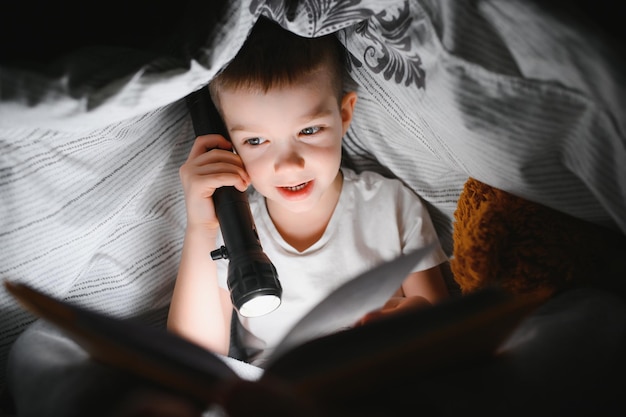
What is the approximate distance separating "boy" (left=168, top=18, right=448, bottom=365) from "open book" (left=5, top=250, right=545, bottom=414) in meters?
0.24

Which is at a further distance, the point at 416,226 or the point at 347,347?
the point at 416,226

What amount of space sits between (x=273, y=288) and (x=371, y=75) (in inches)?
15.5

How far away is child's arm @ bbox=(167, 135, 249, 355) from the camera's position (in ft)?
2.77

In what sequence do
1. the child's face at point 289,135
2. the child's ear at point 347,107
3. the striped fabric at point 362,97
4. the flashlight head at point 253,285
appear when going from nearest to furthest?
the striped fabric at point 362,97 < the flashlight head at point 253,285 < the child's face at point 289,135 < the child's ear at point 347,107

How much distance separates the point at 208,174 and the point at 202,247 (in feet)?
0.47

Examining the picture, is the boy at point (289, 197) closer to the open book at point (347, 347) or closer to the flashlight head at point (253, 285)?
the flashlight head at point (253, 285)

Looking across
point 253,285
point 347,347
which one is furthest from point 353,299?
point 253,285

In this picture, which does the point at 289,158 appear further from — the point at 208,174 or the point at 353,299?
the point at 353,299

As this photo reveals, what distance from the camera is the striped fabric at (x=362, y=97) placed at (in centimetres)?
54

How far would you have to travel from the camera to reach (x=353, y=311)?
50cm

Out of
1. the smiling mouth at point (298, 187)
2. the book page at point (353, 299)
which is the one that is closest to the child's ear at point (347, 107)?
the smiling mouth at point (298, 187)

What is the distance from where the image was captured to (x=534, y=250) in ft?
2.12

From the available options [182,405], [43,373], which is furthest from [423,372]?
[43,373]

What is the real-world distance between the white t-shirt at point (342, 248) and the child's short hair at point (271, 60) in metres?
0.29
